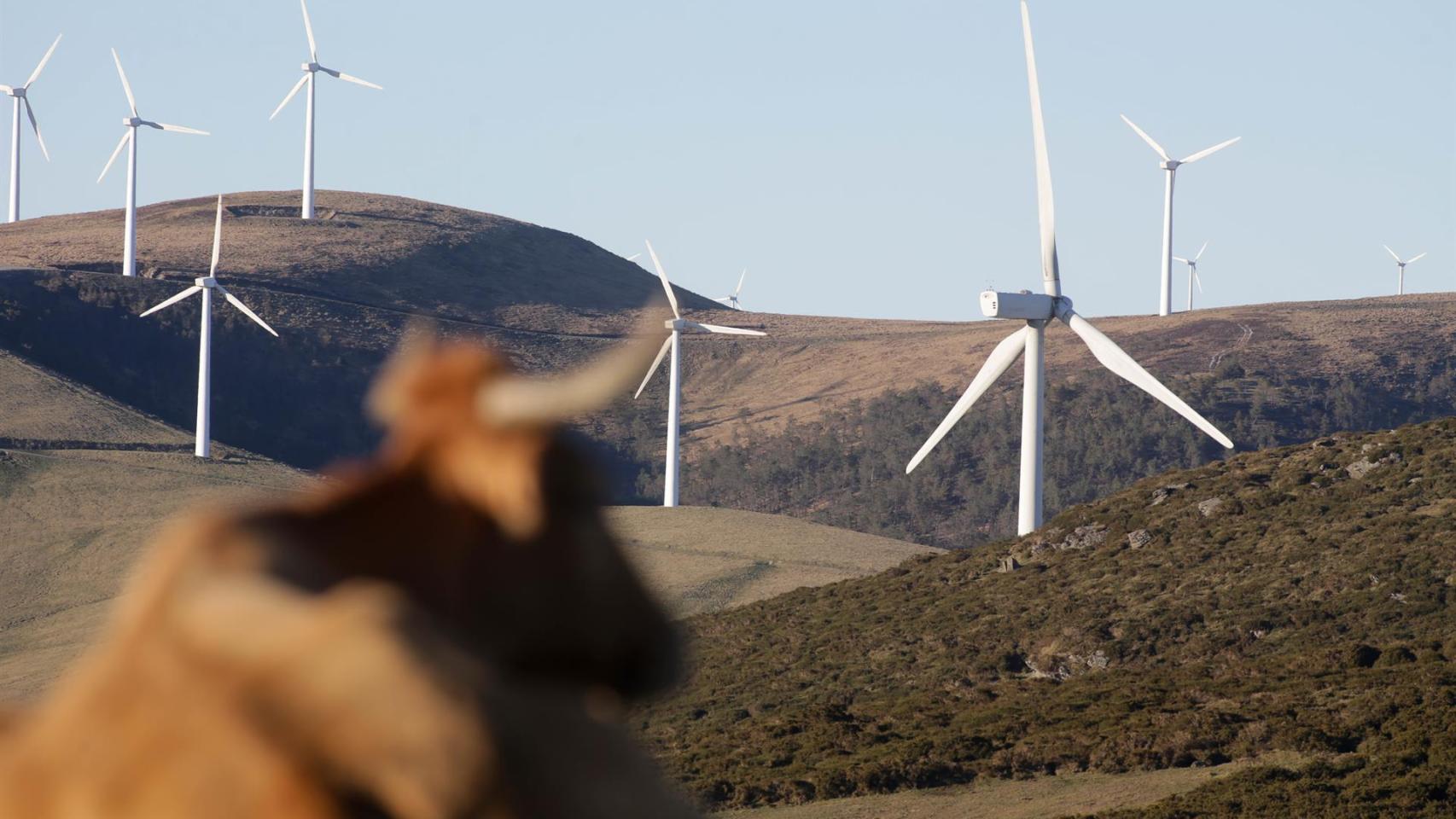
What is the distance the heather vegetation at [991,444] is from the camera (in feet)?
370

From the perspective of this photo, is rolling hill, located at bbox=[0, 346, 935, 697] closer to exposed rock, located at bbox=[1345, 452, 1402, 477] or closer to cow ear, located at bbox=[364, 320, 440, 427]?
exposed rock, located at bbox=[1345, 452, 1402, 477]

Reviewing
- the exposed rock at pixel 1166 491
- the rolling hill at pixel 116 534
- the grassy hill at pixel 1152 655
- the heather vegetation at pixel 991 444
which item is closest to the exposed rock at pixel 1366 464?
the grassy hill at pixel 1152 655

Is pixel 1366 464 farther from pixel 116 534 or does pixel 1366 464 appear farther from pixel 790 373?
pixel 790 373

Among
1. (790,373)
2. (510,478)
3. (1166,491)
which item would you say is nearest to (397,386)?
(510,478)

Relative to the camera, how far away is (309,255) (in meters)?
153

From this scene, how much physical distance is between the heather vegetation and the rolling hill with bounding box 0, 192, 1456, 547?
0.60 ft

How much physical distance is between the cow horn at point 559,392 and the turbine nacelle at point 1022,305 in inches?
1849

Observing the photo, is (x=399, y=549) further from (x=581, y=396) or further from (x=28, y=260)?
(x=28, y=260)

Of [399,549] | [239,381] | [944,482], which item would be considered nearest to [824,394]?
[944,482]

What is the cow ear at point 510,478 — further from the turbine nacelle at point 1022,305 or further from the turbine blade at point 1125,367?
the turbine nacelle at point 1022,305

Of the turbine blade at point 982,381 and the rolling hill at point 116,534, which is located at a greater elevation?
the turbine blade at point 982,381

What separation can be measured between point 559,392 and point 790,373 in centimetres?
14483

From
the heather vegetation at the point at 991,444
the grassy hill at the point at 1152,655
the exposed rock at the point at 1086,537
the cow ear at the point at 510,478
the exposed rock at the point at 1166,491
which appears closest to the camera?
the cow ear at the point at 510,478

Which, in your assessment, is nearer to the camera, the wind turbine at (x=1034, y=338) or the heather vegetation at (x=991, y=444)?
the wind turbine at (x=1034, y=338)
